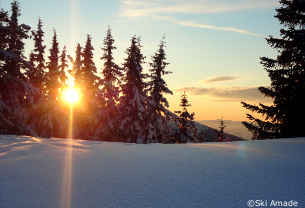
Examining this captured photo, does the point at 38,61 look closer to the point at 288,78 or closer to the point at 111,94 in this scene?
the point at 111,94

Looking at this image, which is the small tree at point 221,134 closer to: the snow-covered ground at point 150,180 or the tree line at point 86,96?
the tree line at point 86,96

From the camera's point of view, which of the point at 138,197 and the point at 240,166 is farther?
the point at 240,166

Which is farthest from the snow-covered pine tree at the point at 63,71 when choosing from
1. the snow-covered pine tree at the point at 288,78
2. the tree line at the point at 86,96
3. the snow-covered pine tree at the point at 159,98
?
the snow-covered pine tree at the point at 288,78

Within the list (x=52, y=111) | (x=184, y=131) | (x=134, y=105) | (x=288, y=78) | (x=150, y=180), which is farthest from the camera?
(x=184, y=131)

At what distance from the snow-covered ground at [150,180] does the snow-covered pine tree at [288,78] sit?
11.4 metres

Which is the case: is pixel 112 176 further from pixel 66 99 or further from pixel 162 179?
pixel 66 99

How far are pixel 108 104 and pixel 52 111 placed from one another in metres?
7.65

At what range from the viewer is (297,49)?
15539 mm

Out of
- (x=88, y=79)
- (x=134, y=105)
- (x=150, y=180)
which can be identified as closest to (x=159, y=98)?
(x=134, y=105)

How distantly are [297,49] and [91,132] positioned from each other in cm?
2244

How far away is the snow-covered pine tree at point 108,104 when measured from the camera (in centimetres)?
2400

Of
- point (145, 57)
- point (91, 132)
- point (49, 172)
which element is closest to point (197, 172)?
point (49, 172)

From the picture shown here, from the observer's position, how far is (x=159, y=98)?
25.7 m

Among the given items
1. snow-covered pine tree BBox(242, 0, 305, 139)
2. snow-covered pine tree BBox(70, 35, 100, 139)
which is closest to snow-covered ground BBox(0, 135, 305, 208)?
snow-covered pine tree BBox(242, 0, 305, 139)
